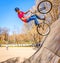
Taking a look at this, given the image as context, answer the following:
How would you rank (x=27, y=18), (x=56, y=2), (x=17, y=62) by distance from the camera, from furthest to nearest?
(x=56, y=2) < (x=17, y=62) < (x=27, y=18)

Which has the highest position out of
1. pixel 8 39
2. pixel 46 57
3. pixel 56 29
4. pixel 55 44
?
pixel 56 29

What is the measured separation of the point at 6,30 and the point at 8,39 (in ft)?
25.5

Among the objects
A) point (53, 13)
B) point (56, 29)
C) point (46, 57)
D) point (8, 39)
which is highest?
point (53, 13)

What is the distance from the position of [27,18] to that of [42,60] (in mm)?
4206

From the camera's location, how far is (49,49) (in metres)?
14.3

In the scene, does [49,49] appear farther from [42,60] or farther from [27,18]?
[27,18]

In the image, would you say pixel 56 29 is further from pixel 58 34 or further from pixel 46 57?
pixel 46 57

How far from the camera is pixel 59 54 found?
42.1 ft

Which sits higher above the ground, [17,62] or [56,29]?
[56,29]

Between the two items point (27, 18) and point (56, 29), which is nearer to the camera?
point (27, 18)

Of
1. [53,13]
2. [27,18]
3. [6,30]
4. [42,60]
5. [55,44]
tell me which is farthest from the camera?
[6,30]

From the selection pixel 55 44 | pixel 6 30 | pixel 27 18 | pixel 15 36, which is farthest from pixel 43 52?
pixel 6 30

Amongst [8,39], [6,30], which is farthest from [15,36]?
[6,30]

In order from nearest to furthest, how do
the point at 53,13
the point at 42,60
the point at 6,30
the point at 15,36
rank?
the point at 42,60, the point at 53,13, the point at 15,36, the point at 6,30
